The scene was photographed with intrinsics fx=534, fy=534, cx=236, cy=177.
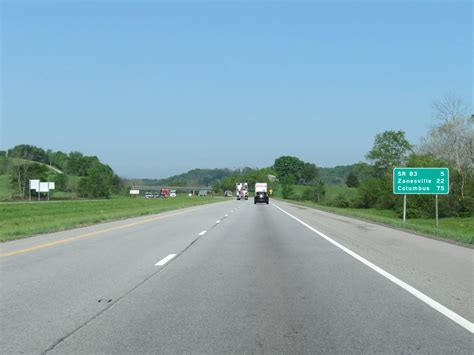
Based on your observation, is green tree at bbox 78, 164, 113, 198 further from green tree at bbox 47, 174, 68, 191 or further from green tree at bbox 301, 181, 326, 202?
green tree at bbox 301, 181, 326, 202

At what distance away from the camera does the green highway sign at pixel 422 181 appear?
104 feet

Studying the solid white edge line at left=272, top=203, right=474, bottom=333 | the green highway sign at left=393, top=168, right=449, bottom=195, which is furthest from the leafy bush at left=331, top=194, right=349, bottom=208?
the solid white edge line at left=272, top=203, right=474, bottom=333

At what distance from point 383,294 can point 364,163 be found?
130 metres

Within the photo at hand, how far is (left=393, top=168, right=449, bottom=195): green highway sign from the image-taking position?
31766 mm

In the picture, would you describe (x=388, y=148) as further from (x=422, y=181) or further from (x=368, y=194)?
(x=422, y=181)

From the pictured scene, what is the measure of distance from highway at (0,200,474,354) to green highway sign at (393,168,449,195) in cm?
1714

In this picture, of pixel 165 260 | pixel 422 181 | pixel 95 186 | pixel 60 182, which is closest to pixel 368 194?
pixel 422 181

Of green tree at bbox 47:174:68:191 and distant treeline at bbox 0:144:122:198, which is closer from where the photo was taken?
distant treeline at bbox 0:144:122:198

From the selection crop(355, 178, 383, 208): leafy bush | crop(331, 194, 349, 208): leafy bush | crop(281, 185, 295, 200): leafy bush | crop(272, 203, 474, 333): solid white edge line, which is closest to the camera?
crop(272, 203, 474, 333): solid white edge line

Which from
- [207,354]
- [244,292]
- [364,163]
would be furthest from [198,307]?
[364,163]

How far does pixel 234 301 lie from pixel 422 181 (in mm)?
26551

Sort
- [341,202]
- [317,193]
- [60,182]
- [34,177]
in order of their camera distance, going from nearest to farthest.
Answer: [341,202] → [34,177] → [317,193] → [60,182]

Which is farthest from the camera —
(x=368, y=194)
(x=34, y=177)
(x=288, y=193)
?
(x=288, y=193)

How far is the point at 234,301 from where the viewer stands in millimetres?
8398
